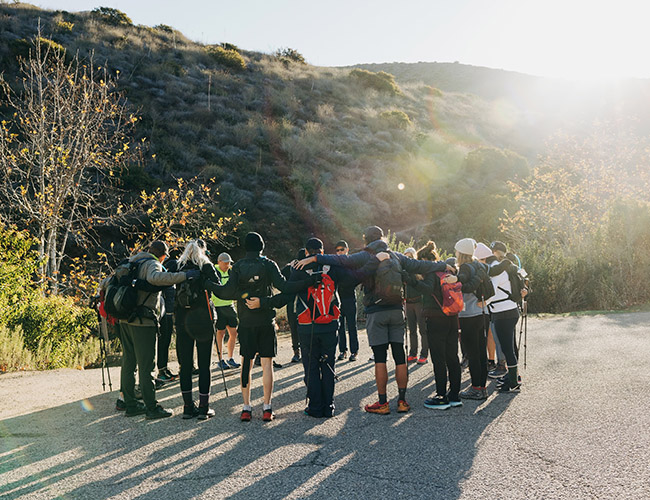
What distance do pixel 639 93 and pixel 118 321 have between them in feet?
292

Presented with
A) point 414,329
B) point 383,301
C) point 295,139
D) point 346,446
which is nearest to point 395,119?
point 295,139

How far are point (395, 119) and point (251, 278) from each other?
37584 millimetres

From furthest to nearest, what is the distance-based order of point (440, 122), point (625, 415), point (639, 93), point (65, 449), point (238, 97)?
1. point (639, 93)
2. point (440, 122)
3. point (238, 97)
4. point (625, 415)
5. point (65, 449)

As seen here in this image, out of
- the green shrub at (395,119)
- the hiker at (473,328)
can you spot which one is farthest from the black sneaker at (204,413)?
the green shrub at (395,119)

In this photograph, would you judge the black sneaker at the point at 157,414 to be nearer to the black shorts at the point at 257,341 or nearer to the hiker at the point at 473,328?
the black shorts at the point at 257,341

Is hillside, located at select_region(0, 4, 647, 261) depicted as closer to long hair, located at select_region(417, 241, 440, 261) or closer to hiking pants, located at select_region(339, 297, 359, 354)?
hiking pants, located at select_region(339, 297, 359, 354)

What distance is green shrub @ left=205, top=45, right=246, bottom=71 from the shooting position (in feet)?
145

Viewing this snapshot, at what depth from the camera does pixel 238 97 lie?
129 feet

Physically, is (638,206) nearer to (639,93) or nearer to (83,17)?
(83,17)

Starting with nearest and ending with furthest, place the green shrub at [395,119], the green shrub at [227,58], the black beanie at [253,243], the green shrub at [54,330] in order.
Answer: the black beanie at [253,243] < the green shrub at [54,330] < the green shrub at [395,119] < the green shrub at [227,58]

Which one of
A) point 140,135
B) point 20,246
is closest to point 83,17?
point 140,135

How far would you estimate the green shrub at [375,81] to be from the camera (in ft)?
164

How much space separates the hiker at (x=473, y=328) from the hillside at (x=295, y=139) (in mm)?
19157

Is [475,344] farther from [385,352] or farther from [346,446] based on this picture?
[346,446]
